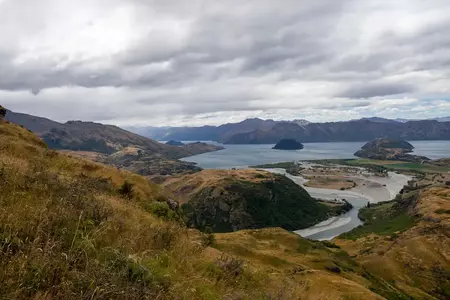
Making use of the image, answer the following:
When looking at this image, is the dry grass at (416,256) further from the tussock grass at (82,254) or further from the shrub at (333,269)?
the tussock grass at (82,254)

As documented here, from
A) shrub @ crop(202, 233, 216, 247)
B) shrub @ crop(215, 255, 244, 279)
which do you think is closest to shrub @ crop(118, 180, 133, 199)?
shrub @ crop(202, 233, 216, 247)

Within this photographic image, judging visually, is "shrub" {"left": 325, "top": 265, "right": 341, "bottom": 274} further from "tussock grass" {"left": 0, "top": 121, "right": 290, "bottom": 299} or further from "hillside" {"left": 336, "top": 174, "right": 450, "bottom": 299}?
"tussock grass" {"left": 0, "top": 121, "right": 290, "bottom": 299}

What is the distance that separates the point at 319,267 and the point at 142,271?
266 ft

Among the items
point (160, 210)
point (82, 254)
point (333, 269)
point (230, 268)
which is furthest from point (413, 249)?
point (82, 254)

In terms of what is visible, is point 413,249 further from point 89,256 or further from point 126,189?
point 89,256

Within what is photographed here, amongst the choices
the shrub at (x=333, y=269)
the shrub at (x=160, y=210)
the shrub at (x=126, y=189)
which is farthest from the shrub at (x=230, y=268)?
the shrub at (x=333, y=269)

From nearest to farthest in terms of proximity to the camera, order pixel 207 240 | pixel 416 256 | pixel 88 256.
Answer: pixel 88 256, pixel 207 240, pixel 416 256

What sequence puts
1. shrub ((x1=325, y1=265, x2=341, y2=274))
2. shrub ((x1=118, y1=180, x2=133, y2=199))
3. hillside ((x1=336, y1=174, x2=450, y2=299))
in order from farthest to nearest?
hillside ((x1=336, y1=174, x2=450, y2=299)) < shrub ((x1=325, y1=265, x2=341, y2=274)) < shrub ((x1=118, y1=180, x2=133, y2=199))

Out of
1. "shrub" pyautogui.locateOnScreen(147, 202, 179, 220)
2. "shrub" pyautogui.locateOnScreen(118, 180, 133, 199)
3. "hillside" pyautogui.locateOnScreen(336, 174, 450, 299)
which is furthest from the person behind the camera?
"hillside" pyautogui.locateOnScreen(336, 174, 450, 299)

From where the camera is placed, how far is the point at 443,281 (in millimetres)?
105688

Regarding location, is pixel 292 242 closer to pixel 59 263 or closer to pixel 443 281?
pixel 443 281

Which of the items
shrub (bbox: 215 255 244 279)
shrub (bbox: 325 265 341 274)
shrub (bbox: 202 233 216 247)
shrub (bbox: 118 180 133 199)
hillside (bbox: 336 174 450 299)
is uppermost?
shrub (bbox: 118 180 133 199)

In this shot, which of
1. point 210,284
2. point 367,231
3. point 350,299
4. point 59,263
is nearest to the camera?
point 59,263

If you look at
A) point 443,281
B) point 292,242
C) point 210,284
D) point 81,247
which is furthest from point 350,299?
point 443,281
